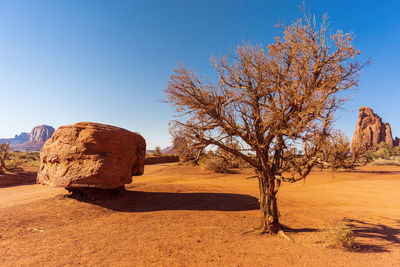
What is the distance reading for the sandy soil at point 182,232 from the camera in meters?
4.26

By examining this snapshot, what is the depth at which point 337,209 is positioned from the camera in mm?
8625

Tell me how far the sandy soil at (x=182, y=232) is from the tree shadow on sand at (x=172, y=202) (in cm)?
4

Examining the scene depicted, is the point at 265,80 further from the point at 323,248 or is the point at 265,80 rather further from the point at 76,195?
the point at 76,195

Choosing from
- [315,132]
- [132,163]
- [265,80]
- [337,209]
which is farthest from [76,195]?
[337,209]

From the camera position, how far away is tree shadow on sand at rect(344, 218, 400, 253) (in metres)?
4.98

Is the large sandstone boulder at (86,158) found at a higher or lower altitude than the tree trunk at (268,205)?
higher

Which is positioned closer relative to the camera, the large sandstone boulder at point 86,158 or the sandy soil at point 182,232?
the sandy soil at point 182,232

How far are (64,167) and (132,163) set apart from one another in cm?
259

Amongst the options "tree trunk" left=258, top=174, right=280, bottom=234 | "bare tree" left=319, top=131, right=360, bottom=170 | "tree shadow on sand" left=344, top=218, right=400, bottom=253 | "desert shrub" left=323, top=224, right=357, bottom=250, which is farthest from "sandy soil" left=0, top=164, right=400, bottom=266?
"bare tree" left=319, top=131, right=360, bottom=170

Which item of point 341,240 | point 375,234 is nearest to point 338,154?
point 341,240

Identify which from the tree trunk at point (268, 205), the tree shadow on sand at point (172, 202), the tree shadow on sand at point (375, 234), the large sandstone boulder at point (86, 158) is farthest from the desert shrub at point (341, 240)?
the large sandstone boulder at point (86, 158)

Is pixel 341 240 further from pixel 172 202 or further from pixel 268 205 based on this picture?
pixel 172 202

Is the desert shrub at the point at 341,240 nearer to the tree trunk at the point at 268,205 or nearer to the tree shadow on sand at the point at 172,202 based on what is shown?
the tree trunk at the point at 268,205

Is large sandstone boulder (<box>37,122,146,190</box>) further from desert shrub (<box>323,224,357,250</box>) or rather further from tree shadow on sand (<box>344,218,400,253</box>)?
tree shadow on sand (<box>344,218,400,253</box>)
